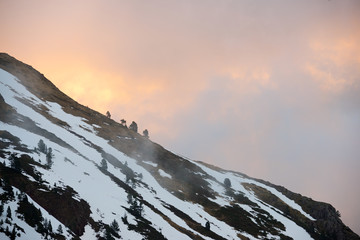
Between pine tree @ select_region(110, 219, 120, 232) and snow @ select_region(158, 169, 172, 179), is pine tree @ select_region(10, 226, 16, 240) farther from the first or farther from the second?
snow @ select_region(158, 169, 172, 179)

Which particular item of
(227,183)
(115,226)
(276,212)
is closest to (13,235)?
(115,226)

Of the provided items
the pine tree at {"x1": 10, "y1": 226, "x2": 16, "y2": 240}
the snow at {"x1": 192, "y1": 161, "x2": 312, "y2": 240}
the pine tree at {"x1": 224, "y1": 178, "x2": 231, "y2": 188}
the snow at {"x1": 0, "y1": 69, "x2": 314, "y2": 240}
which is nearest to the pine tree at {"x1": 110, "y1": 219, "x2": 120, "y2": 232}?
the snow at {"x1": 0, "y1": 69, "x2": 314, "y2": 240}

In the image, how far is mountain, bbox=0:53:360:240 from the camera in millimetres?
43688

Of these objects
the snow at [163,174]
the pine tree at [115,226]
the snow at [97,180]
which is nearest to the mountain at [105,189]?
the pine tree at [115,226]

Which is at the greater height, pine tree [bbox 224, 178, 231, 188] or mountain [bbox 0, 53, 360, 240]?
pine tree [bbox 224, 178, 231, 188]

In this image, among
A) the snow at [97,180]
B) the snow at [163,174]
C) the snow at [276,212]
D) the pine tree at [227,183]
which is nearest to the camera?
the snow at [97,180]

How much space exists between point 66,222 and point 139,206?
1771 centimetres

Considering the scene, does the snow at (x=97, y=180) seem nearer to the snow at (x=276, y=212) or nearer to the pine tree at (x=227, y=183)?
the snow at (x=276, y=212)

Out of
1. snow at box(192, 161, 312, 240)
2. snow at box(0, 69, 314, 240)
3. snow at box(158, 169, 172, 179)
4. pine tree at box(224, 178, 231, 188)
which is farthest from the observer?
pine tree at box(224, 178, 231, 188)

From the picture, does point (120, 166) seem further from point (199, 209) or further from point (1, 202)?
point (1, 202)

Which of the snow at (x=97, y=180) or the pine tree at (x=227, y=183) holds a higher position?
the pine tree at (x=227, y=183)

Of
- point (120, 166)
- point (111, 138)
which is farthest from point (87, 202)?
point (111, 138)

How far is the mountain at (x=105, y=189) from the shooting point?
43.7m

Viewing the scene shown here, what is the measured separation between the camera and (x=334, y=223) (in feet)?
357
